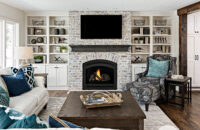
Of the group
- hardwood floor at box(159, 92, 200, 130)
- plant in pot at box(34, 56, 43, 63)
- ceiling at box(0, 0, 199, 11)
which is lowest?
hardwood floor at box(159, 92, 200, 130)

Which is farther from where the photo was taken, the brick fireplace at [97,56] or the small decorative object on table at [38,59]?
the small decorative object on table at [38,59]

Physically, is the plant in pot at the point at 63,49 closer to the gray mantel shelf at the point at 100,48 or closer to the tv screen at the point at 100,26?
the gray mantel shelf at the point at 100,48

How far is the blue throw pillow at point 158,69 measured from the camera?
4.50 m

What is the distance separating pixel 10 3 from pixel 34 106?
124 inches

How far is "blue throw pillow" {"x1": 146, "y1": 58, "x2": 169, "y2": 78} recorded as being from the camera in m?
4.50

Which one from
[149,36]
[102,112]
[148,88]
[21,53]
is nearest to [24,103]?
[102,112]

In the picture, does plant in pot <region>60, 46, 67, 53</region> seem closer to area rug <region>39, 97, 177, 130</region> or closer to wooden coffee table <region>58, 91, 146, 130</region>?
area rug <region>39, 97, 177, 130</region>

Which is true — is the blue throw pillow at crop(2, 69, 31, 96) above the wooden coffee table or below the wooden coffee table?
above

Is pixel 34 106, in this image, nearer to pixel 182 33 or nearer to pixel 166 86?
pixel 166 86

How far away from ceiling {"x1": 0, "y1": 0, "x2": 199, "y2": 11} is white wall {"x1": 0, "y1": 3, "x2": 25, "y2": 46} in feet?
0.46

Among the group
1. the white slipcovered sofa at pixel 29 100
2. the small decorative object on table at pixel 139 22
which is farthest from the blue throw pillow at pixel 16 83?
the small decorative object on table at pixel 139 22

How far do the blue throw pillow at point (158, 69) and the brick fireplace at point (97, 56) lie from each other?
90 centimetres

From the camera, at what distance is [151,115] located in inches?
129

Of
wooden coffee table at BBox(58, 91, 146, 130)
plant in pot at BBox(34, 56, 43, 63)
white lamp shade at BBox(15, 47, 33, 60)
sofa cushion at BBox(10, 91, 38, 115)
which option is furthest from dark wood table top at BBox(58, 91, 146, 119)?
plant in pot at BBox(34, 56, 43, 63)
